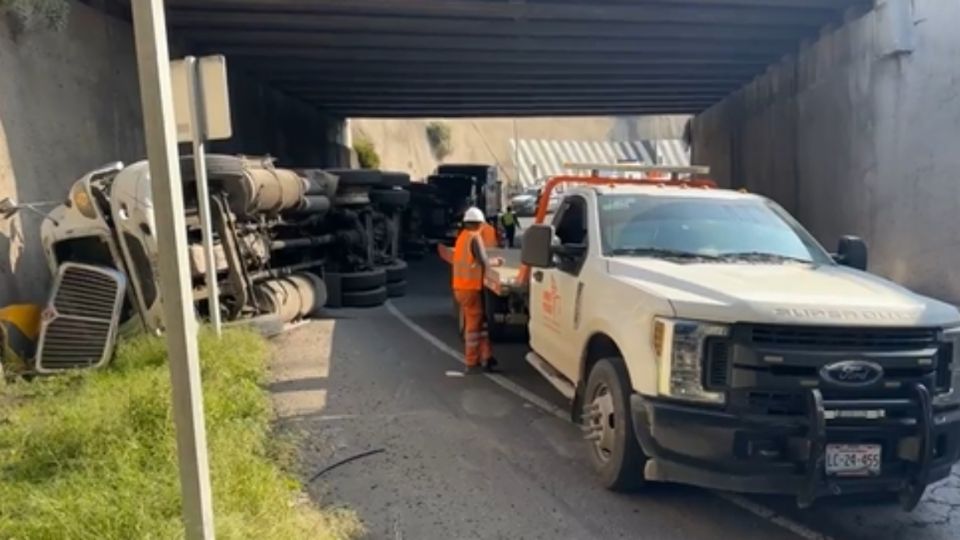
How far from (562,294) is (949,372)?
2.64 m

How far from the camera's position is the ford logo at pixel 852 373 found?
3.96 metres

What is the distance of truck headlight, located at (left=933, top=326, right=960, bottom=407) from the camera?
417 centimetres

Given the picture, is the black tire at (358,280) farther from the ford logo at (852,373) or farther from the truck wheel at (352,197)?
the ford logo at (852,373)

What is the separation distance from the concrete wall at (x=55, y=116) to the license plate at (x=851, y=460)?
7.93 metres

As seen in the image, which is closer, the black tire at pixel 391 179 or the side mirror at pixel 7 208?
the side mirror at pixel 7 208

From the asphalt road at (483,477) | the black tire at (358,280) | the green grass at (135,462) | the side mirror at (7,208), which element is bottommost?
the asphalt road at (483,477)

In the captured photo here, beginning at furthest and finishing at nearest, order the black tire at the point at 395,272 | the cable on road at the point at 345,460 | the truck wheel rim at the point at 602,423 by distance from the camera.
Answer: the black tire at the point at 395,272, the cable on road at the point at 345,460, the truck wheel rim at the point at 602,423

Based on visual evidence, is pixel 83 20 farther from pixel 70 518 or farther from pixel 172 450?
pixel 70 518

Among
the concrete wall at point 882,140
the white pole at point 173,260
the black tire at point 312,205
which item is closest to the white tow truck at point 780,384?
the white pole at point 173,260

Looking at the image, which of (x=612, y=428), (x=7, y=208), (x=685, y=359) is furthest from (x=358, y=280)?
(x=685, y=359)

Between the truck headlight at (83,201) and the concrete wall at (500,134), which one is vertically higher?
the concrete wall at (500,134)

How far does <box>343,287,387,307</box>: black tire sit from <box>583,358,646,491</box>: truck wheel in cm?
756

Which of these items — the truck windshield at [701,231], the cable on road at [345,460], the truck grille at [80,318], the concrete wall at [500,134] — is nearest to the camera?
the cable on road at [345,460]

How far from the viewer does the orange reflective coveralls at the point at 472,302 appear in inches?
312
